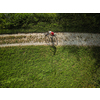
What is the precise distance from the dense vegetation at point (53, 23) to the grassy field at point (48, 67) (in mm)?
1787

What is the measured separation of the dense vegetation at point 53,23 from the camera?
5930 millimetres

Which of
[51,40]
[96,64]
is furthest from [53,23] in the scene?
[96,64]

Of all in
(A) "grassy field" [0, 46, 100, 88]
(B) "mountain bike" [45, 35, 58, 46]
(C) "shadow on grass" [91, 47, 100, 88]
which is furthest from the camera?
(B) "mountain bike" [45, 35, 58, 46]

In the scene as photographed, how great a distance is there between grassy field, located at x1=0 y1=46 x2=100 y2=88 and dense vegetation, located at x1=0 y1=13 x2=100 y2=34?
1787 mm

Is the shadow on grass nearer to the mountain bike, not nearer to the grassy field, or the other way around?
the grassy field

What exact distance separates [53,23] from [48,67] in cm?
410

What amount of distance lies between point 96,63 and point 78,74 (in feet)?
6.41

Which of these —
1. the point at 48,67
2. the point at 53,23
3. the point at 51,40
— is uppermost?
the point at 53,23

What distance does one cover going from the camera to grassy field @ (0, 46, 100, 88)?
5.78 meters

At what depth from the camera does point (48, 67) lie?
5.90 metres

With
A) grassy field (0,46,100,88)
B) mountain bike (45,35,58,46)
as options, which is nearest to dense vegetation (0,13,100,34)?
mountain bike (45,35,58,46)

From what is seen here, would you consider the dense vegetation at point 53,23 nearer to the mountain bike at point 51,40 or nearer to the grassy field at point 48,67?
the mountain bike at point 51,40

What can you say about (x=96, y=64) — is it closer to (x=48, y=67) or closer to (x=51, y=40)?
(x=48, y=67)

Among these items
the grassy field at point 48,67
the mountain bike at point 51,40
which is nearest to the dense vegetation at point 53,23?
the mountain bike at point 51,40
